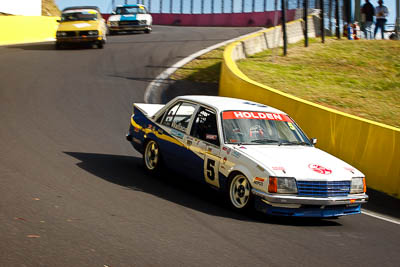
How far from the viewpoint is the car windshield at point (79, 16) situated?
26797 mm

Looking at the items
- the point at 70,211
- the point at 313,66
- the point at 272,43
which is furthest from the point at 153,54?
the point at 70,211

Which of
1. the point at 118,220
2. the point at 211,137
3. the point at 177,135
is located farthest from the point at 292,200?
the point at 177,135

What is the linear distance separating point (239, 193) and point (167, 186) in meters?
1.47

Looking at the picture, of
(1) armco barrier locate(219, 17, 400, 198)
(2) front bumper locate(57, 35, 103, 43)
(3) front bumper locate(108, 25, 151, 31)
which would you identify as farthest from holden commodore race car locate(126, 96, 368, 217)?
(3) front bumper locate(108, 25, 151, 31)

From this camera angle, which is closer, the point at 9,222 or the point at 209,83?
the point at 9,222

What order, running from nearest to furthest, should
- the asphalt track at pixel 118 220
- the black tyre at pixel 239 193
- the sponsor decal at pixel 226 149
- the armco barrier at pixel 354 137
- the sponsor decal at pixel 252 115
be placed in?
the asphalt track at pixel 118 220, the black tyre at pixel 239 193, the sponsor decal at pixel 226 149, the sponsor decal at pixel 252 115, the armco barrier at pixel 354 137

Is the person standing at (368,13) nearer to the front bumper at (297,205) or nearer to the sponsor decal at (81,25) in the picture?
the sponsor decal at (81,25)

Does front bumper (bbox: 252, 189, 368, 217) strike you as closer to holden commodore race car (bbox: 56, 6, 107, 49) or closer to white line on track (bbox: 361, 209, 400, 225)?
white line on track (bbox: 361, 209, 400, 225)

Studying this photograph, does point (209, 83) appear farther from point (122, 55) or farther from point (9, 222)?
point (9, 222)

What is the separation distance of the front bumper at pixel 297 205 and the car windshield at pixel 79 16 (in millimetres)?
21241

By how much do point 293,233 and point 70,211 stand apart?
2.43 meters

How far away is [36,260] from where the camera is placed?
481cm

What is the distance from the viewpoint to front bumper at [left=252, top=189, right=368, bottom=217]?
23.1 ft

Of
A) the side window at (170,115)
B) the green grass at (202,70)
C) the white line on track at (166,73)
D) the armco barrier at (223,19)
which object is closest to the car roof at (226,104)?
the side window at (170,115)
